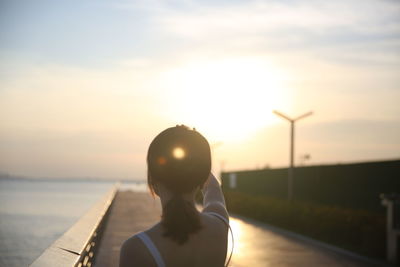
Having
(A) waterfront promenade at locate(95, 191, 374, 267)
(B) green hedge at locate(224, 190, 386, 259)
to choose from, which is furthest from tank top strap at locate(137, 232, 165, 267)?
(B) green hedge at locate(224, 190, 386, 259)

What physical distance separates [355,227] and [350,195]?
1045cm

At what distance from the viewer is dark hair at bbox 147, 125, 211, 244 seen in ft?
8.28

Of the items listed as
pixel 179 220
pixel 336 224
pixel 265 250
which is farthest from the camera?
pixel 336 224

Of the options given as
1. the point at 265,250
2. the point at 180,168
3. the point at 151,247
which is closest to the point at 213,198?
the point at 180,168

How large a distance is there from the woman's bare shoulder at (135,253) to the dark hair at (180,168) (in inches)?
5.8

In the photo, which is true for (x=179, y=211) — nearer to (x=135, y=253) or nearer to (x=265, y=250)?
(x=135, y=253)

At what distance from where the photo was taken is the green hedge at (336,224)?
1587 cm

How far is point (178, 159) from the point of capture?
258 centimetres

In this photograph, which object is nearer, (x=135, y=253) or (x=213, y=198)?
(x=135, y=253)

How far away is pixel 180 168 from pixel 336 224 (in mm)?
17087

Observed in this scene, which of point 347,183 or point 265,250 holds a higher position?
point 265,250

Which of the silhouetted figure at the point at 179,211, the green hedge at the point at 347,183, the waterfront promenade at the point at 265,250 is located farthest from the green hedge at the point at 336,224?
the silhouetted figure at the point at 179,211

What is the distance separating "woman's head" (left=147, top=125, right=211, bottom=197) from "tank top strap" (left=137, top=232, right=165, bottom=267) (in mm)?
253

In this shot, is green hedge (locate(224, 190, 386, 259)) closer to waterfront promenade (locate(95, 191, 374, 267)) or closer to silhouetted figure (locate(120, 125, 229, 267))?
A: waterfront promenade (locate(95, 191, 374, 267))
